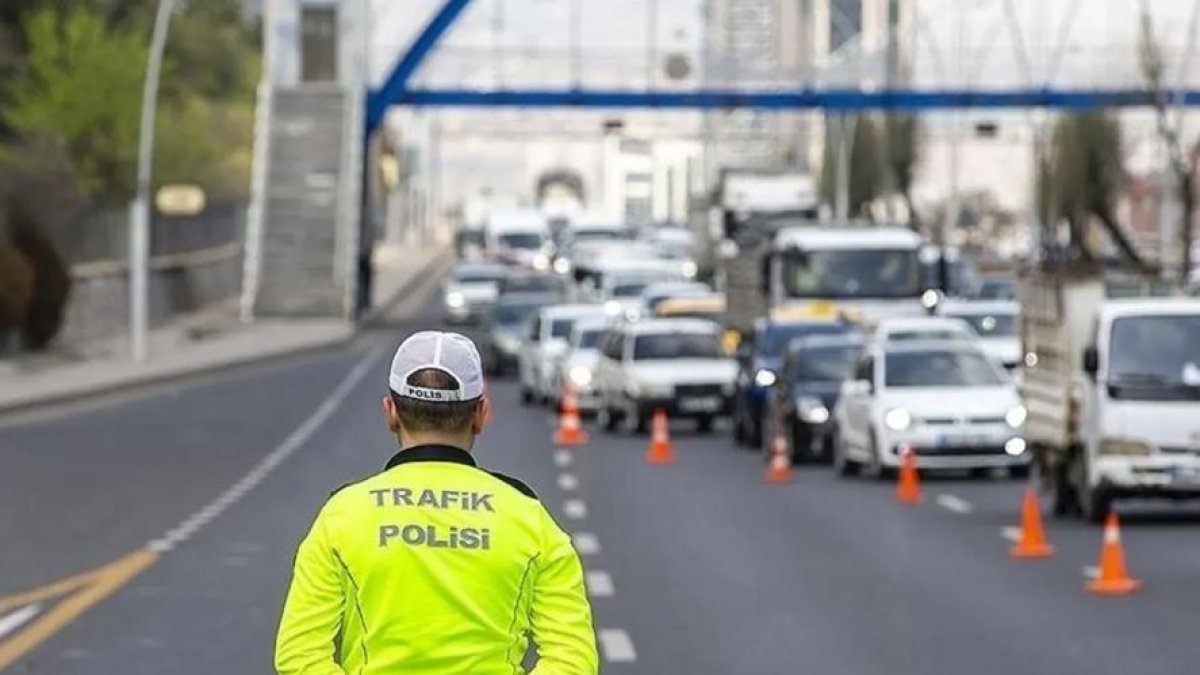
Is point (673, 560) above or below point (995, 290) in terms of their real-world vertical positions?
above

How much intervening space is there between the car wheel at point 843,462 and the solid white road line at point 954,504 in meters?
4.19

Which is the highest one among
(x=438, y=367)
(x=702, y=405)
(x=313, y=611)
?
(x=438, y=367)

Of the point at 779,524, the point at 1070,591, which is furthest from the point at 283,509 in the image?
the point at 1070,591

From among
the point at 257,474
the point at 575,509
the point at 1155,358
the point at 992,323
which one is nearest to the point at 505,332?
the point at 992,323

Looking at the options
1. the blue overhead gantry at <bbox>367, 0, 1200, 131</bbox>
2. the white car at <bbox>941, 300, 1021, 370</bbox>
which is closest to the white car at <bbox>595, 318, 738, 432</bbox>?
the white car at <bbox>941, 300, 1021, 370</bbox>

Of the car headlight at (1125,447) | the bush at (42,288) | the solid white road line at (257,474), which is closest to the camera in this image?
the solid white road line at (257,474)

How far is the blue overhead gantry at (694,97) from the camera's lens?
97.2 m

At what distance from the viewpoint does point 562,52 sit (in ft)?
343

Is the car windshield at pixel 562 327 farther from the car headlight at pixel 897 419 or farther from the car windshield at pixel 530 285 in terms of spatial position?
the car windshield at pixel 530 285

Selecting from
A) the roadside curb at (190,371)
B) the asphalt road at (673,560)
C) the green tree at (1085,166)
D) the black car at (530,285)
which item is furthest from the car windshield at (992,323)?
the green tree at (1085,166)

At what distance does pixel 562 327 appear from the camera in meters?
53.9

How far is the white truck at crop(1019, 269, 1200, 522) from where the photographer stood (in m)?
25.5

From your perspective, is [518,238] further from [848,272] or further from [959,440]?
[959,440]

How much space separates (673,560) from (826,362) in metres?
15.3
